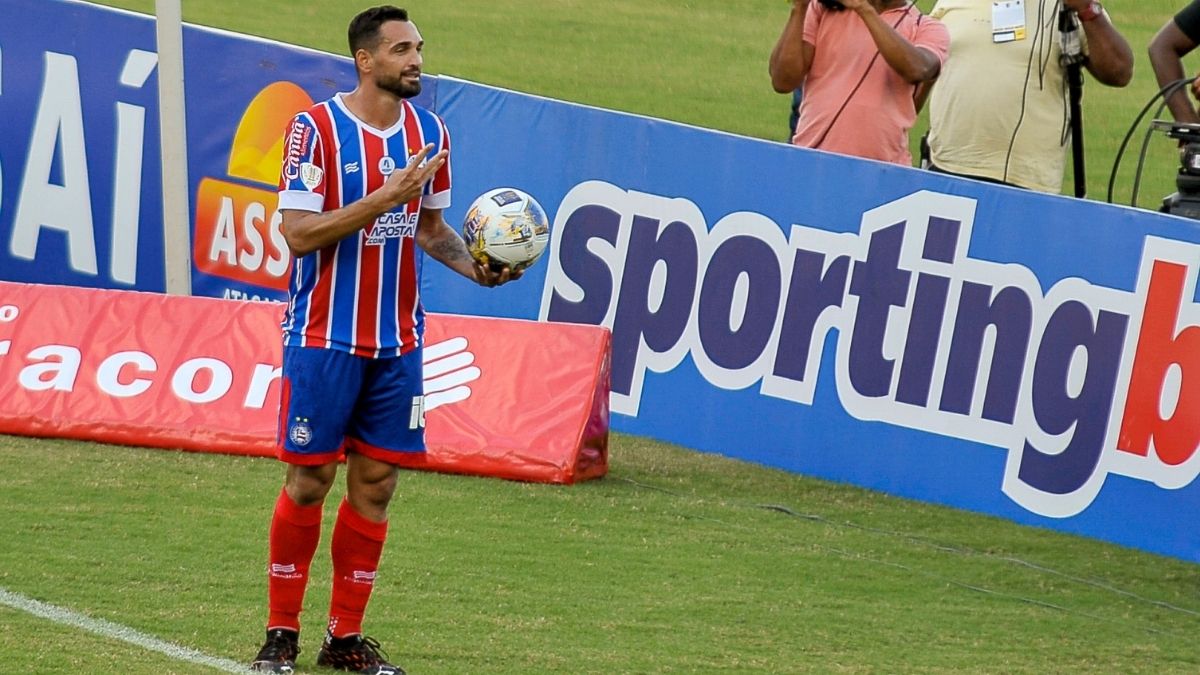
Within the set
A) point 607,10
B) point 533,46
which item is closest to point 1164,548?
point 533,46

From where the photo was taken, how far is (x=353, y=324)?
6.10 m

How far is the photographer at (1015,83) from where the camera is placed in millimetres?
9727

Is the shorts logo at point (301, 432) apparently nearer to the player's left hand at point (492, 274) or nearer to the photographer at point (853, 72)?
the player's left hand at point (492, 274)

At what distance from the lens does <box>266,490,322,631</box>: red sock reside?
20.3ft

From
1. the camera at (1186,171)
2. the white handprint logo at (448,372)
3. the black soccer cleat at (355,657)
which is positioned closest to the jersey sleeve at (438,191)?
the black soccer cleat at (355,657)

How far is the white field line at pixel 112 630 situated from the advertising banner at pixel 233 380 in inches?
103

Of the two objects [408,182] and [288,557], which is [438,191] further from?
[288,557]

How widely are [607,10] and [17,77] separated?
13140 mm

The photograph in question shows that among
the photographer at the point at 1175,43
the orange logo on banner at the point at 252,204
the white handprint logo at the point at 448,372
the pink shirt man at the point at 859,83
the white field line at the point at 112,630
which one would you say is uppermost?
the photographer at the point at 1175,43

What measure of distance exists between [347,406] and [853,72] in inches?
183

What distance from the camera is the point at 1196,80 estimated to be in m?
8.68

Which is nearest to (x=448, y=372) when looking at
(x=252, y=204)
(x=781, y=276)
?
(x=781, y=276)

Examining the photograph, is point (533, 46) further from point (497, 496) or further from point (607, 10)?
point (497, 496)

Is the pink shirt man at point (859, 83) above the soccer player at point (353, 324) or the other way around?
above
